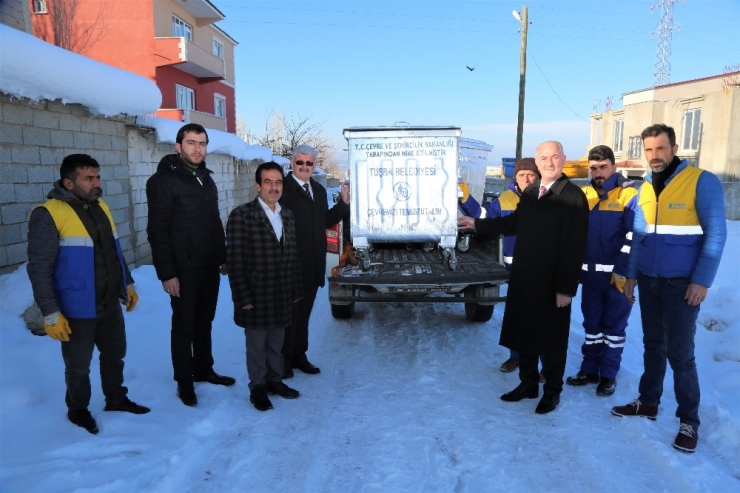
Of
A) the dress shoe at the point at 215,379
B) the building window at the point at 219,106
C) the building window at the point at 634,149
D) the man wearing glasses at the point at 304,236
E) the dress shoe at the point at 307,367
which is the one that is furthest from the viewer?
the building window at the point at 634,149

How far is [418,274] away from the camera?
5109 millimetres

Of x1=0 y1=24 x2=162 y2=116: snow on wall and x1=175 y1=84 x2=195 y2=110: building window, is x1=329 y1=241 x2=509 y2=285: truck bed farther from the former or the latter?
x1=175 y1=84 x2=195 y2=110: building window

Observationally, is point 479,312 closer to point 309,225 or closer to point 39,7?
point 309,225

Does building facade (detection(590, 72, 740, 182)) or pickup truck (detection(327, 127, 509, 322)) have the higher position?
building facade (detection(590, 72, 740, 182))

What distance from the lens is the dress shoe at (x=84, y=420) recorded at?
3.23 meters

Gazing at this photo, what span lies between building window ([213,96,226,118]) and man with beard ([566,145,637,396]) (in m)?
24.4

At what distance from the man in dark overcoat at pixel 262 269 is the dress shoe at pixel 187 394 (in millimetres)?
438

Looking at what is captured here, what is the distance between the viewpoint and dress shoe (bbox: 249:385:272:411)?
3783 mm

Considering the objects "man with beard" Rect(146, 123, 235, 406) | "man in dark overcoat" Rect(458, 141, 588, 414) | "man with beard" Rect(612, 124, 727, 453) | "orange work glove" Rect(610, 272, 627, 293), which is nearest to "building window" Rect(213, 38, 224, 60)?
"man with beard" Rect(146, 123, 235, 406)

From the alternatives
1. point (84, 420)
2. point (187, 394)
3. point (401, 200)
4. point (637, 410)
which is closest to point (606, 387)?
point (637, 410)

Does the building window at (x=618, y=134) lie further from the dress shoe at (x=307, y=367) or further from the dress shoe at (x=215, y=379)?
the dress shoe at (x=215, y=379)

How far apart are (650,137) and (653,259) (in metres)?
0.85

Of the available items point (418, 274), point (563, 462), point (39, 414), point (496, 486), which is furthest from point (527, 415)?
point (39, 414)

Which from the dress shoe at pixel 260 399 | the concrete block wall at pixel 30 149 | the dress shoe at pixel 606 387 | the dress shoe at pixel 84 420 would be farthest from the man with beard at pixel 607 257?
the concrete block wall at pixel 30 149
